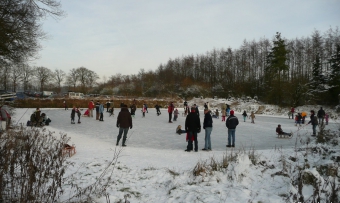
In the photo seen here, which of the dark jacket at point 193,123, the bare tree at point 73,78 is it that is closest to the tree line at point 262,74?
the bare tree at point 73,78

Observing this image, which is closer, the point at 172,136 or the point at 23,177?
the point at 23,177

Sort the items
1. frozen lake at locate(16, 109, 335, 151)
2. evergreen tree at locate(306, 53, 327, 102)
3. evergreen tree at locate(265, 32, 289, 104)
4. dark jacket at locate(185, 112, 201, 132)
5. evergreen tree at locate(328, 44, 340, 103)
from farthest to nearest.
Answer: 1. evergreen tree at locate(265, 32, 289, 104)
2. evergreen tree at locate(306, 53, 327, 102)
3. evergreen tree at locate(328, 44, 340, 103)
4. frozen lake at locate(16, 109, 335, 151)
5. dark jacket at locate(185, 112, 201, 132)

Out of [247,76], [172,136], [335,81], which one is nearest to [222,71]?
[247,76]

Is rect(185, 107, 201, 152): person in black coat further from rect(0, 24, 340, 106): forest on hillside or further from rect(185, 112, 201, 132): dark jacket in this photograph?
rect(0, 24, 340, 106): forest on hillside

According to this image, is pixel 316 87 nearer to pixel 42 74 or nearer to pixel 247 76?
pixel 247 76

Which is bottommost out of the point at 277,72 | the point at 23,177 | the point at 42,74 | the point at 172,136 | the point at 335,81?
the point at 172,136

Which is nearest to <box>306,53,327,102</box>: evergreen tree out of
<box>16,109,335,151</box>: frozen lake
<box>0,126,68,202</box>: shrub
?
<box>16,109,335,151</box>: frozen lake

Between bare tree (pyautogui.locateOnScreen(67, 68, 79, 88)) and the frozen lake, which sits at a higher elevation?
bare tree (pyautogui.locateOnScreen(67, 68, 79, 88))

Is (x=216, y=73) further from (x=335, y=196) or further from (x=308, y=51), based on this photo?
(x=335, y=196)

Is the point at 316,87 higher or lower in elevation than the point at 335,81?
lower

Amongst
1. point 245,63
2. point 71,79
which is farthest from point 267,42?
point 71,79

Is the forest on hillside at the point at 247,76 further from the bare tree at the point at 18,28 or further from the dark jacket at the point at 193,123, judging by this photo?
the dark jacket at the point at 193,123

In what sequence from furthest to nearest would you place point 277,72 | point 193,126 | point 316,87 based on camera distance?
point 277,72 → point 316,87 → point 193,126

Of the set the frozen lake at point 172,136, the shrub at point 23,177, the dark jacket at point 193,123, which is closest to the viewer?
the shrub at point 23,177
